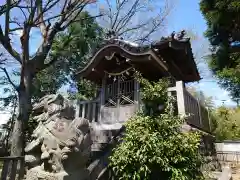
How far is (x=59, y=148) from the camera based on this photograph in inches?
170

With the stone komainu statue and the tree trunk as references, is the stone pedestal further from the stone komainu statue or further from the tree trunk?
the tree trunk

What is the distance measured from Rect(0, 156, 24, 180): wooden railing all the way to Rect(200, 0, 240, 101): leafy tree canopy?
36.8 ft

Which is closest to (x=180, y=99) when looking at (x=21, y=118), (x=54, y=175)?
(x=54, y=175)

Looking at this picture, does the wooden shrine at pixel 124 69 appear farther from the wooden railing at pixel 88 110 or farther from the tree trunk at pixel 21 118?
the tree trunk at pixel 21 118

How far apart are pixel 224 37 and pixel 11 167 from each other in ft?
48.2

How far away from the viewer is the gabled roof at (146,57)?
850cm

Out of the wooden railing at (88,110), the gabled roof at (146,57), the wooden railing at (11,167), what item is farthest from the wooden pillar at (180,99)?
the wooden railing at (11,167)

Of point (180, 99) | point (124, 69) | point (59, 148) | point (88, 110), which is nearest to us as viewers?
point (59, 148)

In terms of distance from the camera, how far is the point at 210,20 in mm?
14156

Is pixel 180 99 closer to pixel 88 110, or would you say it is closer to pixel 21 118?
pixel 88 110

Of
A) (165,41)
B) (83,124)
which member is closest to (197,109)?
(165,41)

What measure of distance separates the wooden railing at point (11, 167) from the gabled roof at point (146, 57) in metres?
5.29

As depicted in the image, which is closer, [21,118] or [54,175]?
[54,175]

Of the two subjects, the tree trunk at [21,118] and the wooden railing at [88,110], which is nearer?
the tree trunk at [21,118]
